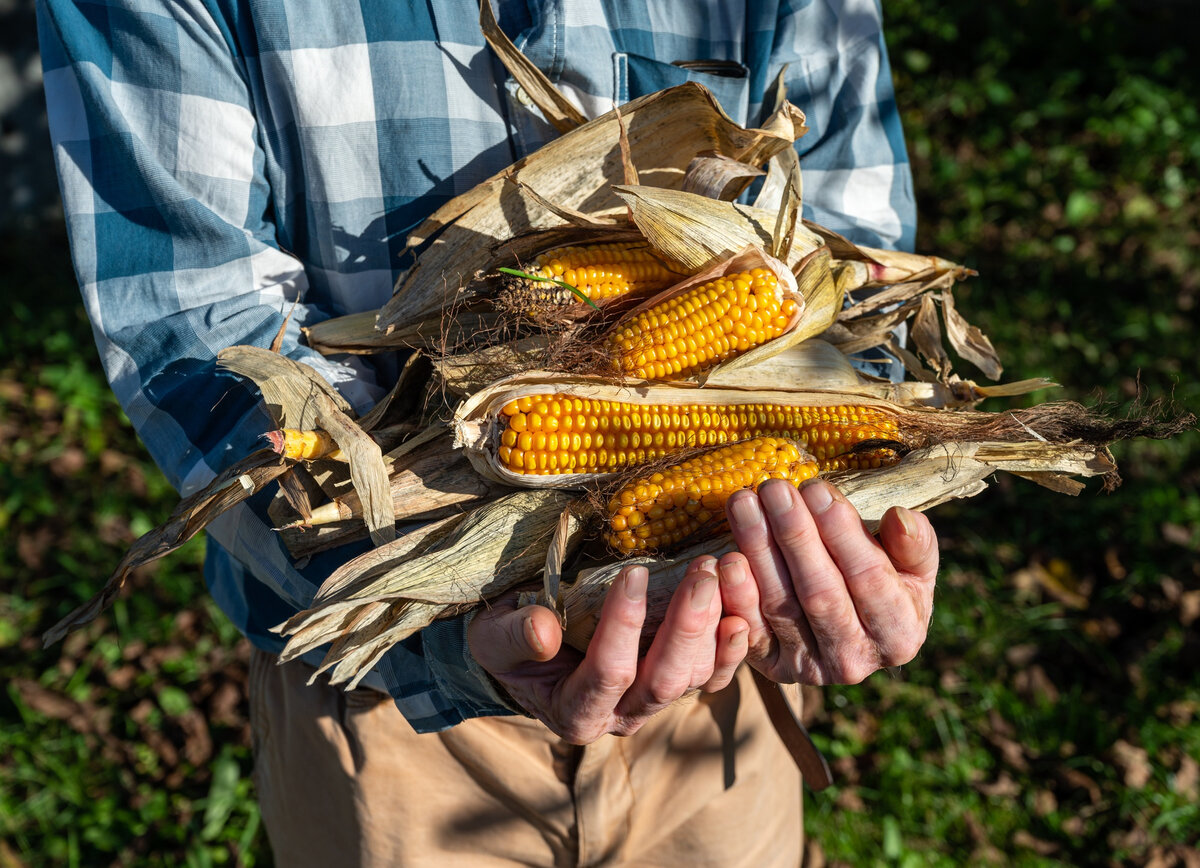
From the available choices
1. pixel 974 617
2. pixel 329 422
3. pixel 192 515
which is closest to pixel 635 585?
pixel 329 422

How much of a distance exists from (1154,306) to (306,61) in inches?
169

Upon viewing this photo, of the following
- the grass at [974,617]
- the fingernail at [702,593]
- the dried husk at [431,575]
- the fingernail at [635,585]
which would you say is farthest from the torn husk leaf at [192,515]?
the grass at [974,617]

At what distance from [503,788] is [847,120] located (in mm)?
1817

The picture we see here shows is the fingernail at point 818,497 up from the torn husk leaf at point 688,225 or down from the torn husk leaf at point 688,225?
down

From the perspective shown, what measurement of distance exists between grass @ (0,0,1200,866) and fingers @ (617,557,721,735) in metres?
1.68

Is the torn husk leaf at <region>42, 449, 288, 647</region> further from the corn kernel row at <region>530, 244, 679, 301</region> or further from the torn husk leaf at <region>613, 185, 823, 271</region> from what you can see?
the torn husk leaf at <region>613, 185, 823, 271</region>

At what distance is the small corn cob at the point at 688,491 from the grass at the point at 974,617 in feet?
5.56

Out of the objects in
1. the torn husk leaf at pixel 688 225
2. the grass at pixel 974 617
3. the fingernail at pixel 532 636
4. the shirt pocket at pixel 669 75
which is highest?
the shirt pocket at pixel 669 75

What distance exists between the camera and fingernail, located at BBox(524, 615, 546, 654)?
1.28 meters

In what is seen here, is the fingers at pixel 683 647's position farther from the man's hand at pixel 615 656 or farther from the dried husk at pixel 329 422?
the dried husk at pixel 329 422

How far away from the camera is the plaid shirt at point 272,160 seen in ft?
5.07

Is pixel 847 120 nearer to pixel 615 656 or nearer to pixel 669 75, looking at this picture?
pixel 669 75

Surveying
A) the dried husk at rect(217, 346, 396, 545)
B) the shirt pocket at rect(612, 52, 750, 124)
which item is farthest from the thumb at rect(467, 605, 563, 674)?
the shirt pocket at rect(612, 52, 750, 124)

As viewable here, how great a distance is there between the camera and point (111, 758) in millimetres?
2977
